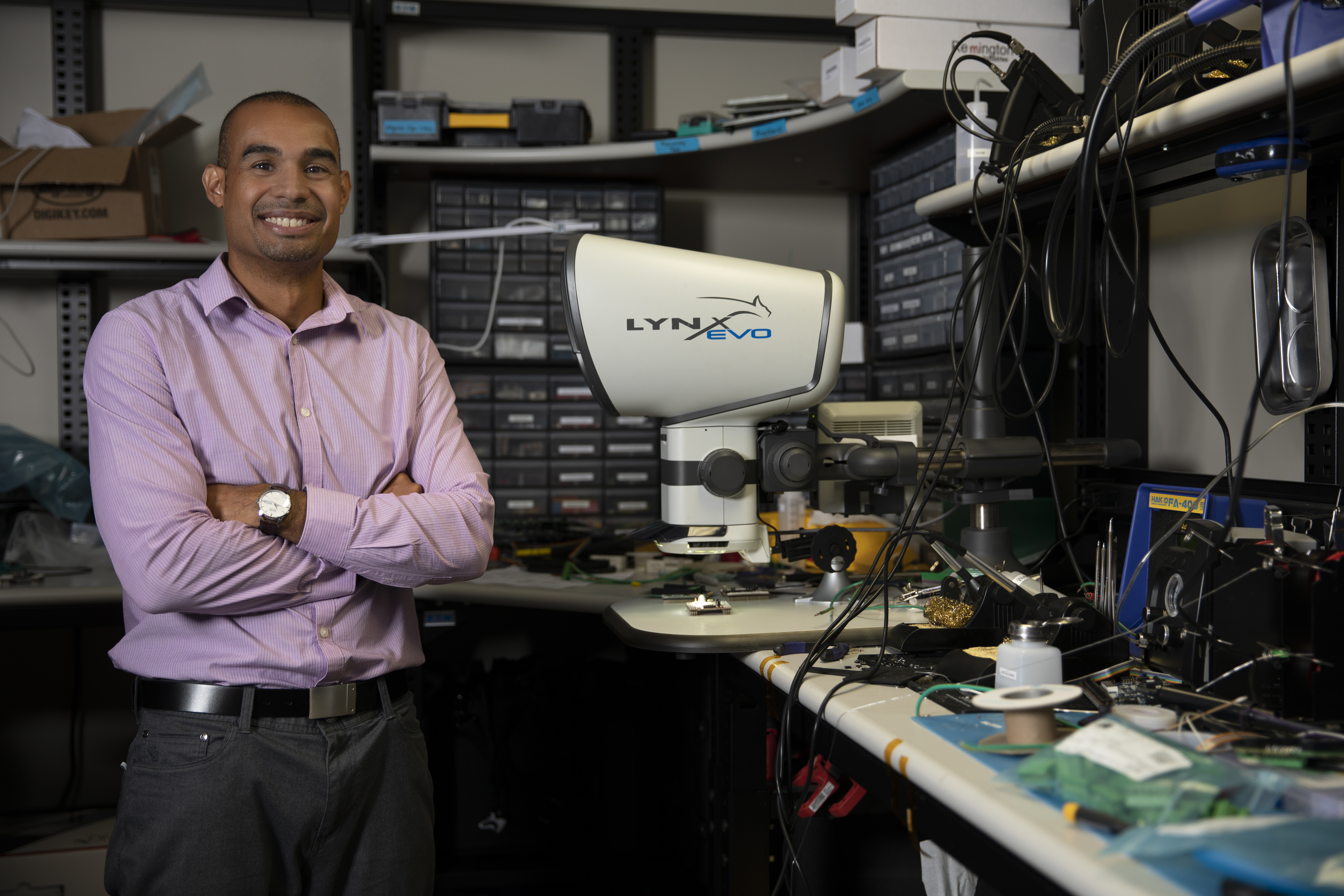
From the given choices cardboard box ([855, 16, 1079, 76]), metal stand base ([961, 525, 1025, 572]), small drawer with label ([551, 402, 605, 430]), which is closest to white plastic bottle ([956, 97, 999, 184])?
cardboard box ([855, 16, 1079, 76])

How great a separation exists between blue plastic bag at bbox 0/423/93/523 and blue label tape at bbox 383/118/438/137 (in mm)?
1156

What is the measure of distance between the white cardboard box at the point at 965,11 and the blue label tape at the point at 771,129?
42cm

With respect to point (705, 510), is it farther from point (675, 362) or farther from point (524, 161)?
point (524, 161)

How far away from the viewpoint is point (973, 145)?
156 cm

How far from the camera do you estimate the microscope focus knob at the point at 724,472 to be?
131cm

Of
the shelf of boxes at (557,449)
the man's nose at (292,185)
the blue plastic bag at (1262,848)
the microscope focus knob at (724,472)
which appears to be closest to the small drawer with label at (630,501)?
the shelf of boxes at (557,449)

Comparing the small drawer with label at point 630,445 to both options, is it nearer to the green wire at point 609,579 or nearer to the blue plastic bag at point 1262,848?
the green wire at point 609,579

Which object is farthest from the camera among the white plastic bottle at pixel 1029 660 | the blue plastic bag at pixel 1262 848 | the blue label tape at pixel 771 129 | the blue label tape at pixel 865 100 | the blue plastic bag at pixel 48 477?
the blue plastic bag at pixel 48 477

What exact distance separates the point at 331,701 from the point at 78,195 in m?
1.80

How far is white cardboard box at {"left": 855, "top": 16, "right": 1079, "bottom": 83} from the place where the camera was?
184 cm

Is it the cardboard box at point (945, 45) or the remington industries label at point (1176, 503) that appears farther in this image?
the cardboard box at point (945, 45)

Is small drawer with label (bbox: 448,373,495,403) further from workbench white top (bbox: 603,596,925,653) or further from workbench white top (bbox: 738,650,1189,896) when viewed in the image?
workbench white top (bbox: 738,650,1189,896)

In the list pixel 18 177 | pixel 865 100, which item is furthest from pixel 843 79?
pixel 18 177

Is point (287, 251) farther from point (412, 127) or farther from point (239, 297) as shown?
point (412, 127)
